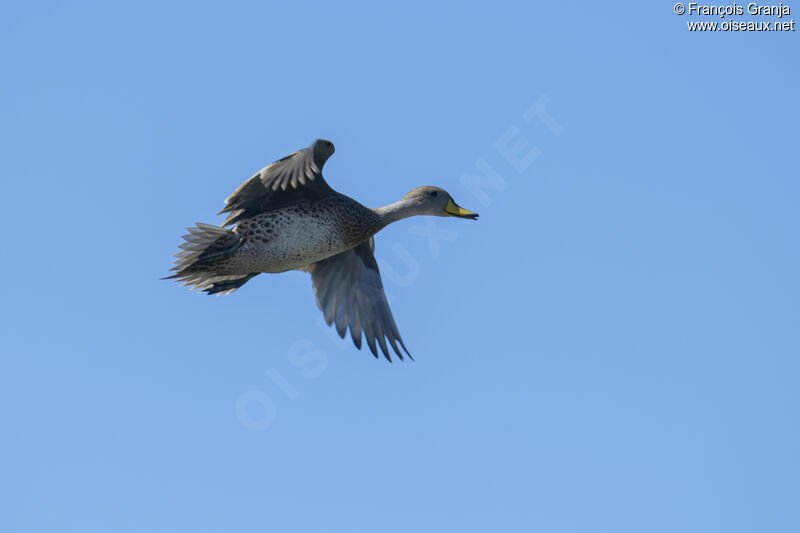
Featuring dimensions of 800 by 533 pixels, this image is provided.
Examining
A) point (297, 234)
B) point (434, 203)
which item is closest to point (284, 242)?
point (297, 234)

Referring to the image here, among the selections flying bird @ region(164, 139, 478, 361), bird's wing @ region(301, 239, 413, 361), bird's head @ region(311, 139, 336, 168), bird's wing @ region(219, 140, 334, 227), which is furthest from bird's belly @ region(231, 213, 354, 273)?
bird's wing @ region(301, 239, 413, 361)

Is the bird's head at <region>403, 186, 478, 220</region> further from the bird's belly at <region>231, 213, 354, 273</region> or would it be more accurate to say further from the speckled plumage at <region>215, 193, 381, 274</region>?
the bird's belly at <region>231, 213, 354, 273</region>

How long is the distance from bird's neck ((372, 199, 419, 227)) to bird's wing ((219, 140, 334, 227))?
593mm

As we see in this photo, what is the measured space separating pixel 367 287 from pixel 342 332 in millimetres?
480

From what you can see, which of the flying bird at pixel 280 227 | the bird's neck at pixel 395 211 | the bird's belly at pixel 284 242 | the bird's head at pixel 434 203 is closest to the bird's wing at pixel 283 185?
the flying bird at pixel 280 227

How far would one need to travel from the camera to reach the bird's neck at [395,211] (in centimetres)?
973

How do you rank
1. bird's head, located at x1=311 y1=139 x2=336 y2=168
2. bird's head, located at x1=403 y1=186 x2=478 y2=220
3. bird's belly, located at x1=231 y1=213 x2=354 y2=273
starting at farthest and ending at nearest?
bird's head, located at x1=403 y1=186 x2=478 y2=220 → bird's belly, located at x1=231 y1=213 x2=354 y2=273 → bird's head, located at x1=311 y1=139 x2=336 y2=168

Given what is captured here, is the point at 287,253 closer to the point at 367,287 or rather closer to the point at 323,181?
the point at 323,181

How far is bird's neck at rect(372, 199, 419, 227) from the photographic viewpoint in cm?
973

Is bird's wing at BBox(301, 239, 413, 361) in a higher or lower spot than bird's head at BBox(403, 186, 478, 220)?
lower

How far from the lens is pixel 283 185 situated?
28.0 feet

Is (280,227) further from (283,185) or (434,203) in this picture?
(434,203)

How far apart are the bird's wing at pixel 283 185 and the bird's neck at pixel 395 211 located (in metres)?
0.59

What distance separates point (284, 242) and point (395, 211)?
1211 mm
